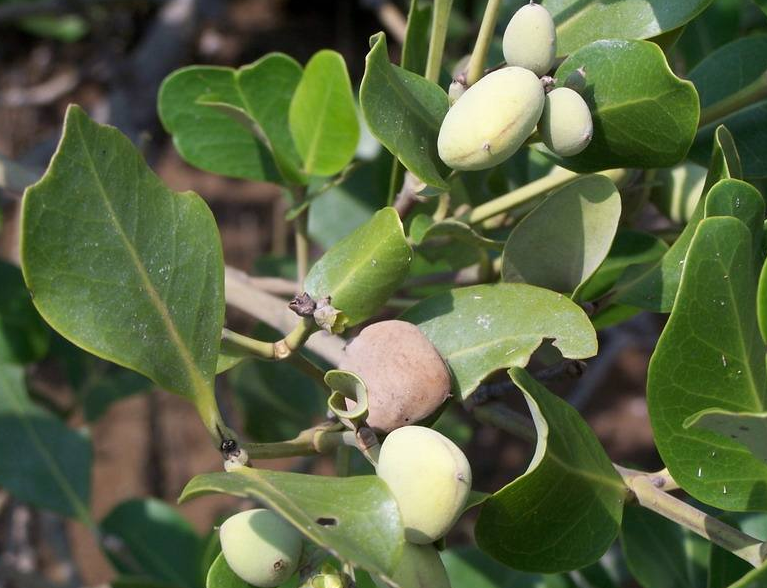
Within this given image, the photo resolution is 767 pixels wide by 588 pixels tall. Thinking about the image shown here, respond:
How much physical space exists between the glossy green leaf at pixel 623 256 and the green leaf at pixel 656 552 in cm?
26

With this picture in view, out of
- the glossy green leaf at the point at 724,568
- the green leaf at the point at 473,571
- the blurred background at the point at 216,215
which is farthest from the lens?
the blurred background at the point at 216,215

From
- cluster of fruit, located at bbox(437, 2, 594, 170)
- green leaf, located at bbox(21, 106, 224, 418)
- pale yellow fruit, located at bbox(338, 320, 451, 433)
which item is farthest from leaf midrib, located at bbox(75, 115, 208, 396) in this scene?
cluster of fruit, located at bbox(437, 2, 594, 170)

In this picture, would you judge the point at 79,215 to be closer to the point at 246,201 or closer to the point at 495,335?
the point at 495,335

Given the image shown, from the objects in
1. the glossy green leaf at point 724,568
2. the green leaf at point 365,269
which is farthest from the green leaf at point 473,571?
the green leaf at point 365,269

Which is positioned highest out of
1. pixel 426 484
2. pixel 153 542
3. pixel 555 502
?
pixel 426 484

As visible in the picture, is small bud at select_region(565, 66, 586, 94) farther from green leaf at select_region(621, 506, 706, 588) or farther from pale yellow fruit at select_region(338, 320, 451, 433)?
green leaf at select_region(621, 506, 706, 588)

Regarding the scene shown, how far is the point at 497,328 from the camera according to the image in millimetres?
710

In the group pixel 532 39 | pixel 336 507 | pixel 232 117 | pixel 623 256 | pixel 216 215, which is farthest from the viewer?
pixel 216 215

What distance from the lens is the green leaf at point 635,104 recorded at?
0.70 meters

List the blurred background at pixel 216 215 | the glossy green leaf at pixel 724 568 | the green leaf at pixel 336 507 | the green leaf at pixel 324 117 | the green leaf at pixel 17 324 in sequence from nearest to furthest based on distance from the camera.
A: the green leaf at pixel 336 507 < the glossy green leaf at pixel 724 568 < the green leaf at pixel 324 117 < the green leaf at pixel 17 324 < the blurred background at pixel 216 215

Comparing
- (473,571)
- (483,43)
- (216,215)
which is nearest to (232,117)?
(483,43)

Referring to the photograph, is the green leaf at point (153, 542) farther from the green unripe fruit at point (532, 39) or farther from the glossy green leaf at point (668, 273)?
the green unripe fruit at point (532, 39)

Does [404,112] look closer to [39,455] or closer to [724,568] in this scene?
[724,568]

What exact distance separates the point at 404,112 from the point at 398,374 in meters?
0.18
